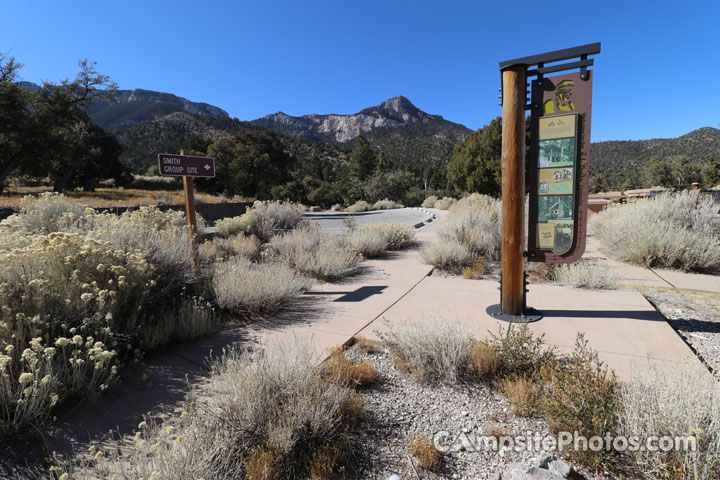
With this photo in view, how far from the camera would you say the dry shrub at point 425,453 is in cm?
188

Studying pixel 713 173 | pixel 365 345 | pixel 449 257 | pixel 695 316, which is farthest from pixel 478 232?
pixel 713 173

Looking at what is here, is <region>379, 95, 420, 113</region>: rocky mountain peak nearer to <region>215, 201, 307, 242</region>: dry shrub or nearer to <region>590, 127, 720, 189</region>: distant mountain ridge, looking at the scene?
<region>590, 127, 720, 189</region>: distant mountain ridge

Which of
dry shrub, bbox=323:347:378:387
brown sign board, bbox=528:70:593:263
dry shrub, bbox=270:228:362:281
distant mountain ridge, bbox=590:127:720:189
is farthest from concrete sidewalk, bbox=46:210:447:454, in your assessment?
distant mountain ridge, bbox=590:127:720:189

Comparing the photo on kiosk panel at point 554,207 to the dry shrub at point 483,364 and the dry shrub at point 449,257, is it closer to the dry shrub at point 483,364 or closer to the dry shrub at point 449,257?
the dry shrub at point 483,364

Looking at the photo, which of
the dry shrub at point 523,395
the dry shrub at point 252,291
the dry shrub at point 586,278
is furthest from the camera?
the dry shrub at point 586,278

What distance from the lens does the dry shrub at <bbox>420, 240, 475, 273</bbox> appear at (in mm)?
6617

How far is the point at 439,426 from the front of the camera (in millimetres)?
2242

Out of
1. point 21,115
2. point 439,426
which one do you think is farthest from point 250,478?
point 21,115

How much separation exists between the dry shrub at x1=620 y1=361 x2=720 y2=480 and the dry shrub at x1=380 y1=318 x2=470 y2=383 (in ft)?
3.56

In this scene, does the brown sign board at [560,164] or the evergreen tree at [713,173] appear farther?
the evergreen tree at [713,173]

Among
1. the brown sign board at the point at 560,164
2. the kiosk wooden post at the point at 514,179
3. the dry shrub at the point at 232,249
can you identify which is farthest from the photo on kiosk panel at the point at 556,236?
the dry shrub at the point at 232,249

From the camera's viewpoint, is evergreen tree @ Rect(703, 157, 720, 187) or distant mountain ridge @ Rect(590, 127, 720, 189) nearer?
evergreen tree @ Rect(703, 157, 720, 187)

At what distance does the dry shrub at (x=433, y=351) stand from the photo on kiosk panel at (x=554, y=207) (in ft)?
5.90

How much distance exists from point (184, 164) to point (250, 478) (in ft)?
14.8
